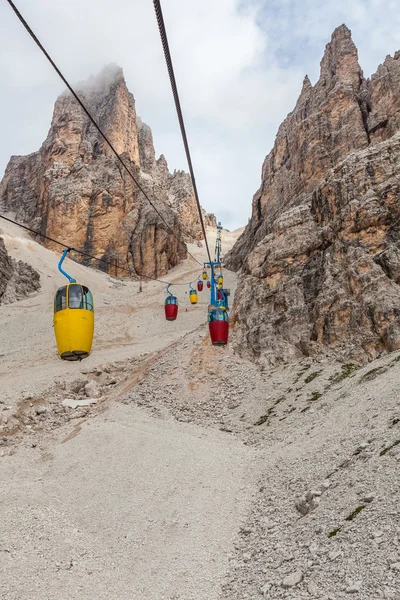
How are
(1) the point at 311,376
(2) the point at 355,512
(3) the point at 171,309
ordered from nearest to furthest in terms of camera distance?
(2) the point at 355,512 < (1) the point at 311,376 < (3) the point at 171,309

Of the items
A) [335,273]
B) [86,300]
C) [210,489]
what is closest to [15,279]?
[86,300]

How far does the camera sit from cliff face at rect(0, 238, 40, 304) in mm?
42219

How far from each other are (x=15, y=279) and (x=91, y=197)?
32.2 m

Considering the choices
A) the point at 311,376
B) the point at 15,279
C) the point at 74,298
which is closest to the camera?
the point at 311,376

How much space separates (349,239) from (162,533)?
16219 mm

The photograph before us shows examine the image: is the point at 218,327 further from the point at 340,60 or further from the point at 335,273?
the point at 340,60

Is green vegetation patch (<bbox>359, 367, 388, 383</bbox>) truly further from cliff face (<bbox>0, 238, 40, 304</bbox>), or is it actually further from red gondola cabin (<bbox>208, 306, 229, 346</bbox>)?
cliff face (<bbox>0, 238, 40, 304</bbox>)

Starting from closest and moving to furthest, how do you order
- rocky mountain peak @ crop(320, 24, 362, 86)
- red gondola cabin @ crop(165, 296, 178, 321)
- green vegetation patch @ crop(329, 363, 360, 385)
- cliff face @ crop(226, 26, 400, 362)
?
green vegetation patch @ crop(329, 363, 360, 385), cliff face @ crop(226, 26, 400, 362), red gondola cabin @ crop(165, 296, 178, 321), rocky mountain peak @ crop(320, 24, 362, 86)

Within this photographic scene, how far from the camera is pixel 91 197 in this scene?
72688mm

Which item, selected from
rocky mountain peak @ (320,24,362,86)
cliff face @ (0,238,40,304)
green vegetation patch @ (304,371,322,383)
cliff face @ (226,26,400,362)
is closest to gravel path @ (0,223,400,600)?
green vegetation patch @ (304,371,322,383)

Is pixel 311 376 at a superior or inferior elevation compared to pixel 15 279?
inferior

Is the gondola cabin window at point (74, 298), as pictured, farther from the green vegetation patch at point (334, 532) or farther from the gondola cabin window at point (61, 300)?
the green vegetation patch at point (334, 532)

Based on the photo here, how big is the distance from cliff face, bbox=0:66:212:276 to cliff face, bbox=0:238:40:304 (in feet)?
66.9

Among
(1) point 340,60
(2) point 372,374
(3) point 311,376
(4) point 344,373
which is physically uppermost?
(1) point 340,60
